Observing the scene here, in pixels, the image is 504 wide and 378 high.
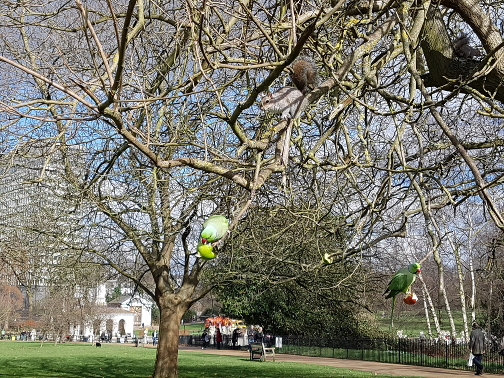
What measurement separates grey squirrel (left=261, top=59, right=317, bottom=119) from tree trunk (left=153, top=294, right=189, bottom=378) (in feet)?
31.2

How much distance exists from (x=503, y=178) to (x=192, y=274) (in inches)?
319

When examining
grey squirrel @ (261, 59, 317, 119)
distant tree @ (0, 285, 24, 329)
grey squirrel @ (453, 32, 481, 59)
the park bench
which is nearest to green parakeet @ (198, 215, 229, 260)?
grey squirrel @ (261, 59, 317, 119)

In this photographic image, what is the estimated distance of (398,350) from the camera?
19953mm

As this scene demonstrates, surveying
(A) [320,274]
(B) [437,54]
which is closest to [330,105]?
(B) [437,54]

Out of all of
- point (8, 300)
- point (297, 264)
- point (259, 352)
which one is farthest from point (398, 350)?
point (8, 300)

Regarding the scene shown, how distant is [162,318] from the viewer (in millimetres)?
11492

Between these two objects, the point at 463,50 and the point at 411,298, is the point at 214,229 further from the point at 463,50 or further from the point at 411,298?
the point at 463,50

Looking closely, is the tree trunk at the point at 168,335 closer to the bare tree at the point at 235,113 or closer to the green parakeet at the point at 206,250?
the bare tree at the point at 235,113

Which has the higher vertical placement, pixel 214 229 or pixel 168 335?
pixel 214 229

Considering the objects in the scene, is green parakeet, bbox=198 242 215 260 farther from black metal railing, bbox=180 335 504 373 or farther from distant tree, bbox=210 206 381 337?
black metal railing, bbox=180 335 504 373

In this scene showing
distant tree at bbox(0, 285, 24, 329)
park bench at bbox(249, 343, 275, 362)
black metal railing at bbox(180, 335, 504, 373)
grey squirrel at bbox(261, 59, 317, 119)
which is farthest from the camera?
distant tree at bbox(0, 285, 24, 329)

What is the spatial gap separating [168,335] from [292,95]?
9.71 meters

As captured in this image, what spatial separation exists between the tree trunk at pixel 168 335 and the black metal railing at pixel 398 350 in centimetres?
1000

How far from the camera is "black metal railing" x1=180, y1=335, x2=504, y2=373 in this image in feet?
57.7
